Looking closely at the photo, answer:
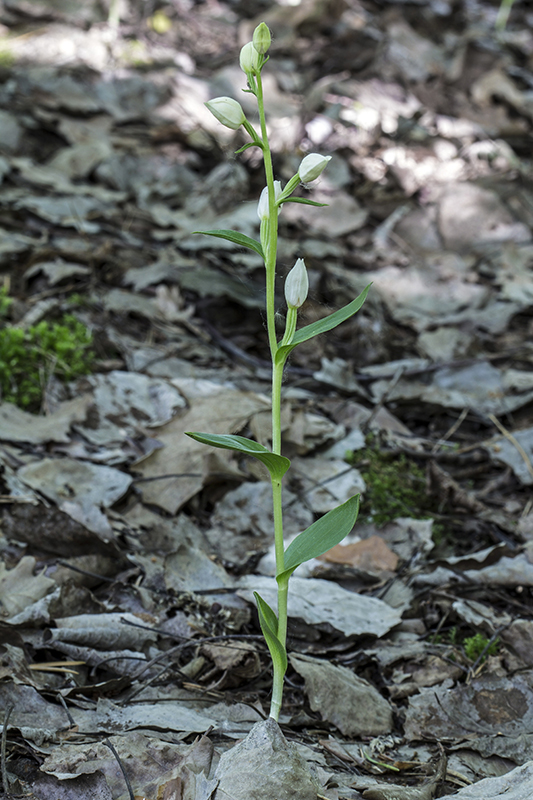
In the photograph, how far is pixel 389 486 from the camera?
253 centimetres

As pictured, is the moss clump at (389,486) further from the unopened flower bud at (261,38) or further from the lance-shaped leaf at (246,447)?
the unopened flower bud at (261,38)

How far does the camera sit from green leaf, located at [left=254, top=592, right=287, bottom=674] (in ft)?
4.55

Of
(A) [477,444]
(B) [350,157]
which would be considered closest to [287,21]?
(B) [350,157]

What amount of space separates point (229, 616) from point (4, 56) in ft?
16.6

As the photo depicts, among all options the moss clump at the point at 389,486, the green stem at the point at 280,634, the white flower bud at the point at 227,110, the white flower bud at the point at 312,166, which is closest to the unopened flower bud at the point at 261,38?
the white flower bud at the point at 227,110

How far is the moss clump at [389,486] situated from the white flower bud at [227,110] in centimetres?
146

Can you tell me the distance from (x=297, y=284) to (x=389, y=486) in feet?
4.13

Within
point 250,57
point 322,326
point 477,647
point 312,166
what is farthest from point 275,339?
point 477,647

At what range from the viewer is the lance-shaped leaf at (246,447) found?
53.3 inches

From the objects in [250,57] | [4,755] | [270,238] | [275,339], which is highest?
[250,57]

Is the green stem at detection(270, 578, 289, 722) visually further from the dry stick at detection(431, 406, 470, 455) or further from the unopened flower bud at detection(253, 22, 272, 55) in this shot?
the dry stick at detection(431, 406, 470, 455)

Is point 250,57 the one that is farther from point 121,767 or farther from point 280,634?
point 121,767

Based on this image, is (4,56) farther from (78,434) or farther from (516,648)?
(516,648)

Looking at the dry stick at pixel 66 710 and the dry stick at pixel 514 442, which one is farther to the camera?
the dry stick at pixel 514 442
